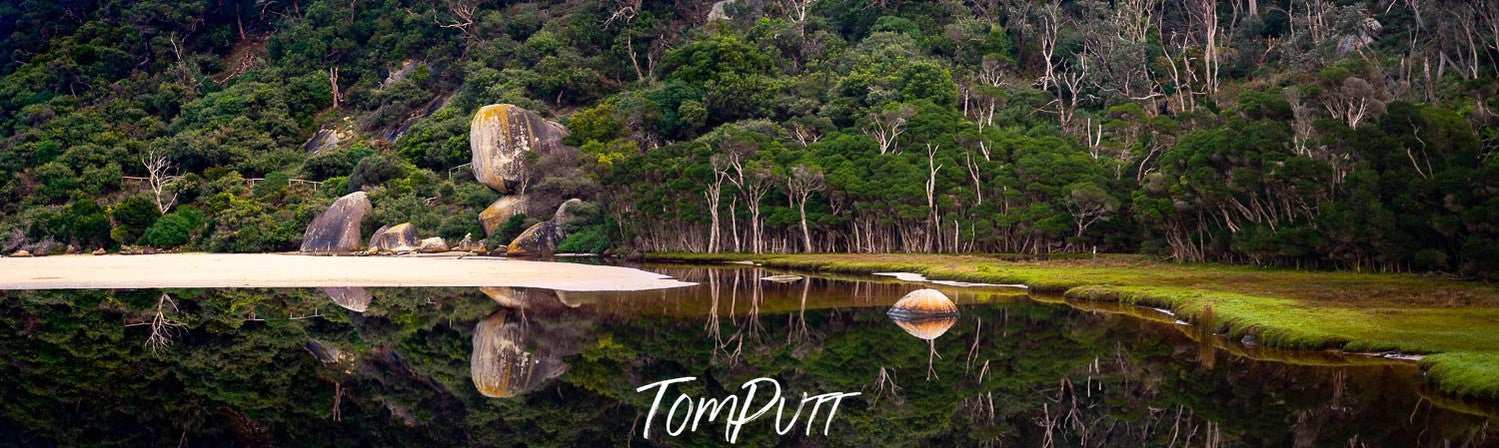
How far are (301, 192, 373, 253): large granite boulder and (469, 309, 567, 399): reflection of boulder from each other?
2599 inches

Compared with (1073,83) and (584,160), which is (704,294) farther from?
(1073,83)

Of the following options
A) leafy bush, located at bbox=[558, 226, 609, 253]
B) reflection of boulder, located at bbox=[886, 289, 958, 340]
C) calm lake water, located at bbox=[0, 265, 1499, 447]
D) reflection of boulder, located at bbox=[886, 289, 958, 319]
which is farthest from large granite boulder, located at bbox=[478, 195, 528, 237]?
reflection of boulder, located at bbox=[886, 289, 958, 319]

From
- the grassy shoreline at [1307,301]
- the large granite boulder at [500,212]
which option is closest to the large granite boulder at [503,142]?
the large granite boulder at [500,212]

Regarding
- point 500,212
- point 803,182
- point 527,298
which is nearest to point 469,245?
point 500,212

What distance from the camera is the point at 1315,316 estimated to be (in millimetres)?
34875

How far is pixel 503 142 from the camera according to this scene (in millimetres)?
105188

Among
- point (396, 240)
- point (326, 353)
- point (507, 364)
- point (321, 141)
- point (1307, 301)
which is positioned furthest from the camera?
point (321, 141)

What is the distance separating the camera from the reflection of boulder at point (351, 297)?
47781 millimetres

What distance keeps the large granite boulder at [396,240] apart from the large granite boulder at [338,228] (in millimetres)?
2182

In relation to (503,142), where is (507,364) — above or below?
below

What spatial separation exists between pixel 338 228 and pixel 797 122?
3636cm

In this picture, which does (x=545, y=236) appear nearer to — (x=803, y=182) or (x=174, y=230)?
(x=803, y=182)

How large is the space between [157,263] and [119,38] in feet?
317

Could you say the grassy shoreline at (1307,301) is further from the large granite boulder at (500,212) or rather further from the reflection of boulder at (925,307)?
the large granite boulder at (500,212)
